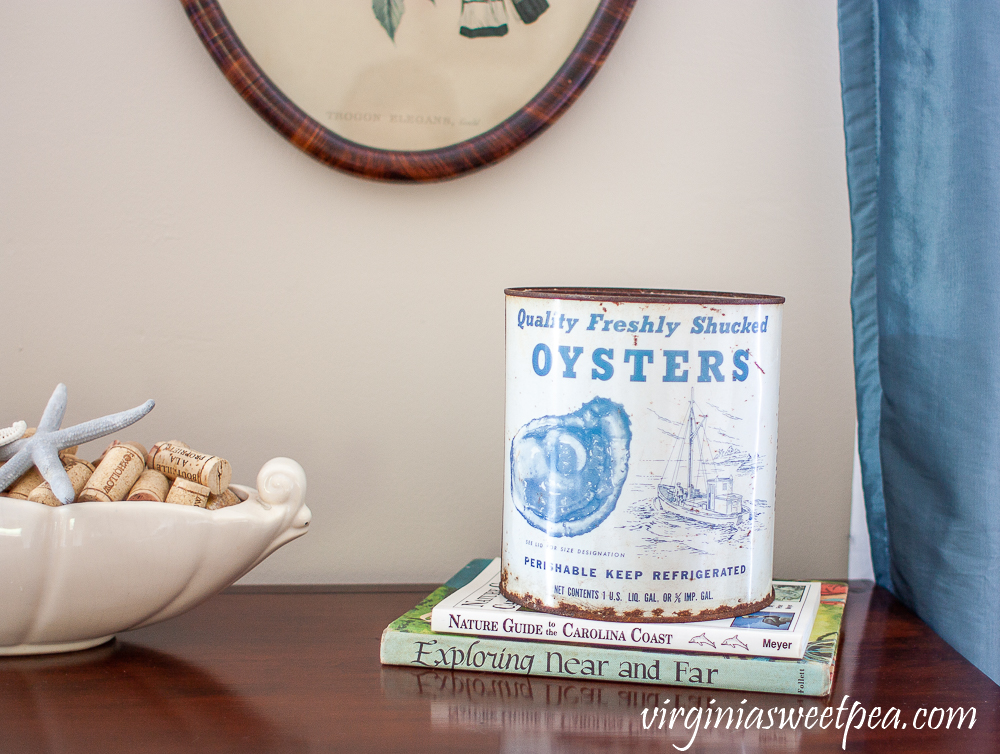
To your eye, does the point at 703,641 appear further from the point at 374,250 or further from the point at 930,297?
the point at 374,250

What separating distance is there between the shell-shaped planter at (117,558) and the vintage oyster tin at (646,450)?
0.21 m

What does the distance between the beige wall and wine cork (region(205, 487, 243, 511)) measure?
182mm

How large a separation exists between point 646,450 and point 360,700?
0.25m

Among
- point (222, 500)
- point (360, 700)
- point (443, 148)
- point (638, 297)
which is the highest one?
point (443, 148)

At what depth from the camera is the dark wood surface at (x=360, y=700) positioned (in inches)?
18.7

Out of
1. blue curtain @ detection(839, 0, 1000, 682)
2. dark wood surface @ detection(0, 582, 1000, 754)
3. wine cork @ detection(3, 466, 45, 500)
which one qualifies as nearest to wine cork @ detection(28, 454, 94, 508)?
wine cork @ detection(3, 466, 45, 500)

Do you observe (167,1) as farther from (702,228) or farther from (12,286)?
(702,228)

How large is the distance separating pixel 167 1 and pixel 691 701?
0.74 m

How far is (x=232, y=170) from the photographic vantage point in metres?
0.79

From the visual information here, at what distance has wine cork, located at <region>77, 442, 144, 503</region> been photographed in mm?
578

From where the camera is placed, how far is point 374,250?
80 centimetres

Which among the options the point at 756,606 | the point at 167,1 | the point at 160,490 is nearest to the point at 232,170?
the point at 167,1

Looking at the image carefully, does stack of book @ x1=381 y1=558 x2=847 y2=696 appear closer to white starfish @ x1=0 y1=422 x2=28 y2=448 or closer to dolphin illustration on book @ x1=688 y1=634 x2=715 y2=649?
dolphin illustration on book @ x1=688 y1=634 x2=715 y2=649

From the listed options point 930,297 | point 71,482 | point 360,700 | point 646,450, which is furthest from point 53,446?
point 930,297
